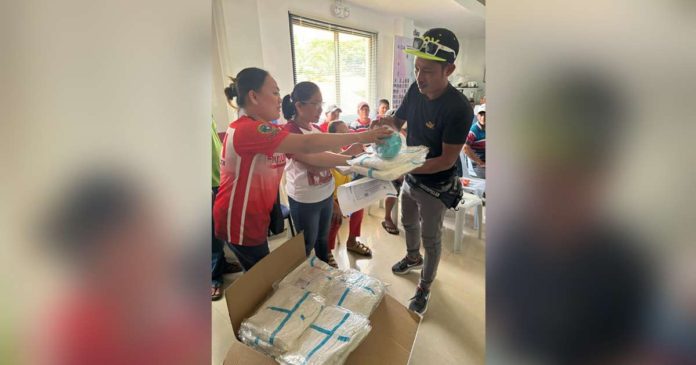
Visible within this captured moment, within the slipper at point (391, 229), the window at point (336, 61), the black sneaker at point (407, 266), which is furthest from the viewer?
the window at point (336, 61)

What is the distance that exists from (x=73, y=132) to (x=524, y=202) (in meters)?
0.33

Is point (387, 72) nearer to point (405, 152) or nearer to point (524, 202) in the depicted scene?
point (405, 152)

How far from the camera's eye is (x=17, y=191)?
0.16m

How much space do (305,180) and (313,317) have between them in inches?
29.6

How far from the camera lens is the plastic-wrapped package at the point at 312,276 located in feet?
3.26

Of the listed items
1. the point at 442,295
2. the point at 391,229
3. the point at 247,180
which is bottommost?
the point at 442,295

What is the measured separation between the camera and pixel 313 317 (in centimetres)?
88

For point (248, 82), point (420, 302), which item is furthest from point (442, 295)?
point (248, 82)

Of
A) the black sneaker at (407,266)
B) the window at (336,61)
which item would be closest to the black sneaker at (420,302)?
the black sneaker at (407,266)

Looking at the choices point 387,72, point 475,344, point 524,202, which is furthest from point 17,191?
point 387,72

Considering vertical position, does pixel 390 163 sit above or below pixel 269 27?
below

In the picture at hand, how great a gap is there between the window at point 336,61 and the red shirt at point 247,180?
2.25m

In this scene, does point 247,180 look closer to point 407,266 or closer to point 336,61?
point 407,266

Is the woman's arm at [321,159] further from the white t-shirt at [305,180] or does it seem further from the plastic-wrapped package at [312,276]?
the plastic-wrapped package at [312,276]
